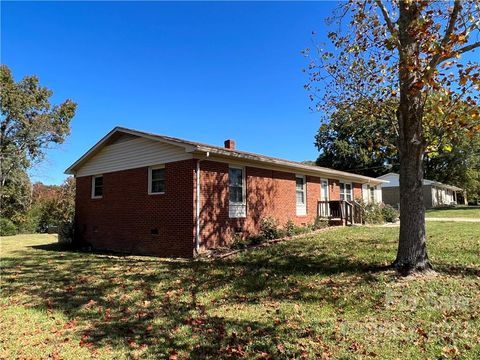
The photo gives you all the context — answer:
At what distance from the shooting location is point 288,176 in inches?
632

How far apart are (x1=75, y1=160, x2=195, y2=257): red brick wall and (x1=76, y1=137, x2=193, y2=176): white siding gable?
0.26m

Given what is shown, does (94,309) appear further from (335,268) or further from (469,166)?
(469,166)

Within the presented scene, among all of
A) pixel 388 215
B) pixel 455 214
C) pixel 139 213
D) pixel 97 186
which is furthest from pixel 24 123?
pixel 455 214

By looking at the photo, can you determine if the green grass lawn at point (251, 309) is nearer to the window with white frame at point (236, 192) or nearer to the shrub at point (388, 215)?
the window with white frame at point (236, 192)

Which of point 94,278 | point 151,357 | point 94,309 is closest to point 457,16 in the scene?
point 151,357

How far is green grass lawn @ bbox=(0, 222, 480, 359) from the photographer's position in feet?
14.1

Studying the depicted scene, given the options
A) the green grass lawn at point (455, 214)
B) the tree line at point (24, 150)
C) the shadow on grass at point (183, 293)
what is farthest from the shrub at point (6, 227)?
the green grass lawn at point (455, 214)

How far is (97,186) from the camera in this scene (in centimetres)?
1577

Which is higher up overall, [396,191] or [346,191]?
[396,191]

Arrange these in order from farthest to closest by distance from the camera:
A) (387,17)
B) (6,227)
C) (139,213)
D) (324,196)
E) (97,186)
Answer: (6,227) < (324,196) < (97,186) < (139,213) < (387,17)

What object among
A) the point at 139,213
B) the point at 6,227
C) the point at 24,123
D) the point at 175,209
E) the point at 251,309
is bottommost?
the point at 251,309

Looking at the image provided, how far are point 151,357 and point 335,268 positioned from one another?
200 inches

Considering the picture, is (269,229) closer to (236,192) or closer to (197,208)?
(236,192)

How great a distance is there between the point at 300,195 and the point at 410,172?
32.2ft
